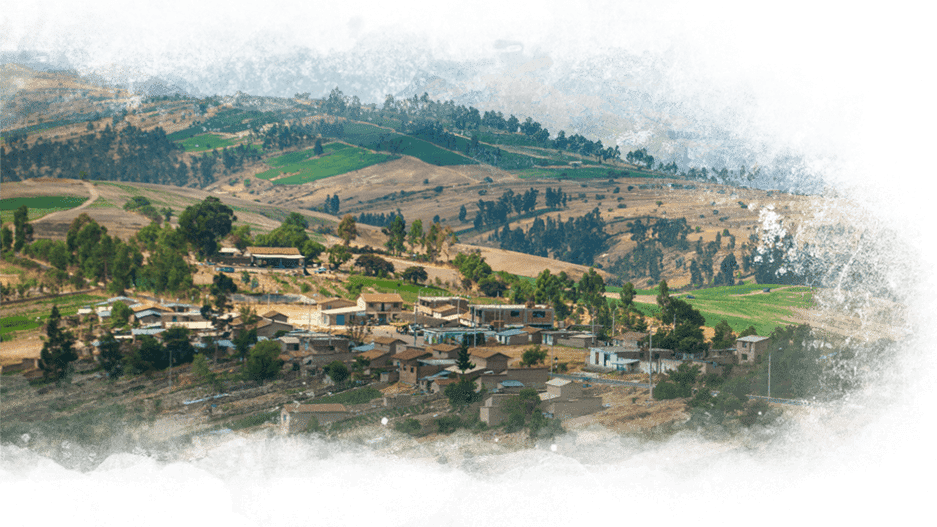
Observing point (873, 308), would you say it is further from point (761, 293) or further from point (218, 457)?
point (761, 293)

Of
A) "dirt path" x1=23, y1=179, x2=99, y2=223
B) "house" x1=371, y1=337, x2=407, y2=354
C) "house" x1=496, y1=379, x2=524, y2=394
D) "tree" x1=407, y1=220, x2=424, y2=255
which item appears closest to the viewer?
"house" x1=496, y1=379, x2=524, y2=394

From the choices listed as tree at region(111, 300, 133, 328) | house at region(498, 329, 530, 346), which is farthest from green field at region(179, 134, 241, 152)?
house at region(498, 329, 530, 346)

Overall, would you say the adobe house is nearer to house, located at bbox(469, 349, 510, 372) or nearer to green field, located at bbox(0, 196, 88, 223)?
house, located at bbox(469, 349, 510, 372)

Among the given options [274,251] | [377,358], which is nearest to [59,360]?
[377,358]

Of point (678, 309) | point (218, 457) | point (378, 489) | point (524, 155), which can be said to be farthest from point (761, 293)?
point (524, 155)

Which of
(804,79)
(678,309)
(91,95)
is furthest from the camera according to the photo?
(91,95)
